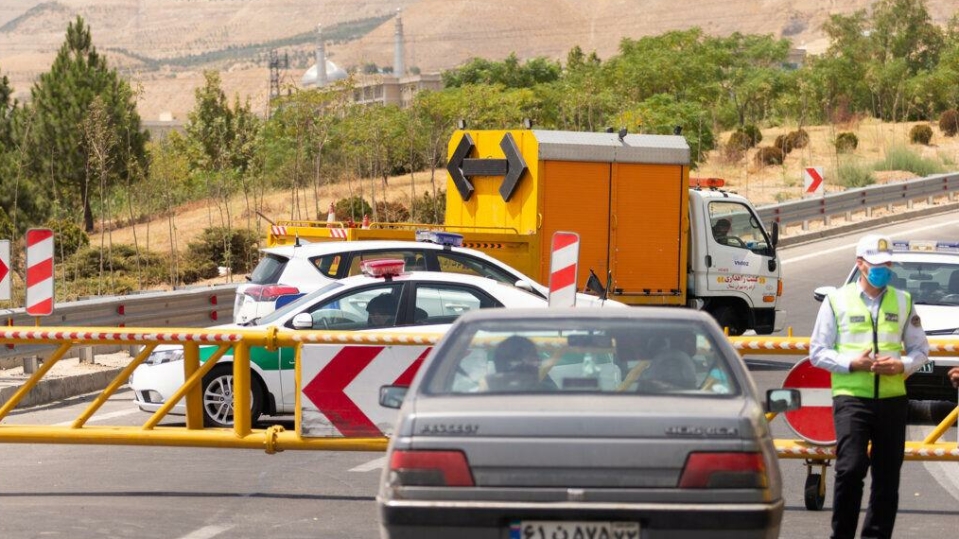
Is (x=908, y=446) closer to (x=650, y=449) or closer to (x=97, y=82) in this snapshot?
(x=650, y=449)

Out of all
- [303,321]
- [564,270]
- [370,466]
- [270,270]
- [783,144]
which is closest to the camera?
[370,466]

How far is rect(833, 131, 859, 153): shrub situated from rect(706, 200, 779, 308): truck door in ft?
114

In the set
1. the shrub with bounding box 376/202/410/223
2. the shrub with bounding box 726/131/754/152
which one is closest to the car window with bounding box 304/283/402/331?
the shrub with bounding box 376/202/410/223

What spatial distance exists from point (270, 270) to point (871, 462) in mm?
8909

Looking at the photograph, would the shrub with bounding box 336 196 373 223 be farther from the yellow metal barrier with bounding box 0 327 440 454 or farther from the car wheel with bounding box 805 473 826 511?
the car wheel with bounding box 805 473 826 511

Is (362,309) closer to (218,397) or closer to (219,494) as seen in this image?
(218,397)

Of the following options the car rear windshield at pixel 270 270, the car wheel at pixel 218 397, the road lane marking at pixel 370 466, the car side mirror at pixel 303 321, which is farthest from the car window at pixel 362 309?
the car rear windshield at pixel 270 270

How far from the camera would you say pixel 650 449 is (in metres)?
5.65

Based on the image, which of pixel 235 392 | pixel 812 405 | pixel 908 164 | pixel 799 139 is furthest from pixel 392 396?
pixel 799 139

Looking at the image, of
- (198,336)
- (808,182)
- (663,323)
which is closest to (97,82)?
(808,182)

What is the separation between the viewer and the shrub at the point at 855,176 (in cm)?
4272

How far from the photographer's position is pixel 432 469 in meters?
5.72

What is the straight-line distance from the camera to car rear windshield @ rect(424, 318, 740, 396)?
6.15m

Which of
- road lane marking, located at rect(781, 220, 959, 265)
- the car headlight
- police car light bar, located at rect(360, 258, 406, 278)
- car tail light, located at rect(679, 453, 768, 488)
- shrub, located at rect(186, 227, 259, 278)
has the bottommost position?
shrub, located at rect(186, 227, 259, 278)
